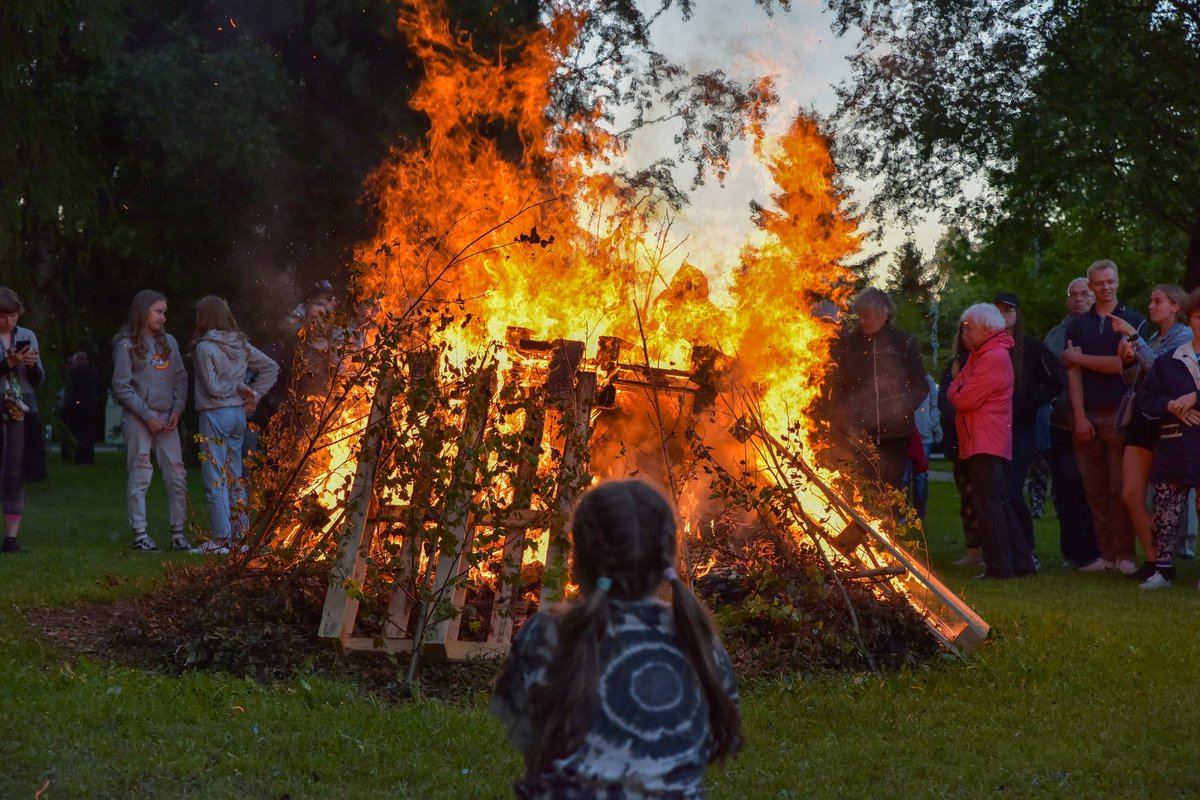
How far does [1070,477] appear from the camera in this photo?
11.4 m

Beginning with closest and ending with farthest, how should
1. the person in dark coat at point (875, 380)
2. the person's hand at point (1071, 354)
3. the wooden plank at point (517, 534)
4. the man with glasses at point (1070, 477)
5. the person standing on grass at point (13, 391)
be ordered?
1. the wooden plank at point (517, 534)
2. the person in dark coat at point (875, 380)
3. the person standing on grass at point (13, 391)
4. the person's hand at point (1071, 354)
5. the man with glasses at point (1070, 477)

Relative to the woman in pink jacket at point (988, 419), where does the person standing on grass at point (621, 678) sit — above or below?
below

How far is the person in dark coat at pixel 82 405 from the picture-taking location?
993 inches

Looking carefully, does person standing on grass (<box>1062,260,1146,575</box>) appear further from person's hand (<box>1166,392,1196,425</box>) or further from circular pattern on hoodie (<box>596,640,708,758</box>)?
circular pattern on hoodie (<box>596,640,708,758</box>)

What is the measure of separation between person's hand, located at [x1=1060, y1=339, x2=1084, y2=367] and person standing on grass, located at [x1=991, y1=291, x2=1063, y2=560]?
10 cm

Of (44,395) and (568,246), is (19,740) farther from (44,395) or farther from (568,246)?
(44,395)

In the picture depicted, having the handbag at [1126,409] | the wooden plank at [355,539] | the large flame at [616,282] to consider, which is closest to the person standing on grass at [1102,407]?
the handbag at [1126,409]

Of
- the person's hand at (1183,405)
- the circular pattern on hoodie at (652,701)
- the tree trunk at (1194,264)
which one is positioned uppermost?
the tree trunk at (1194,264)

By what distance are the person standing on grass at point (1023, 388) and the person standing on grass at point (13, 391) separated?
748cm

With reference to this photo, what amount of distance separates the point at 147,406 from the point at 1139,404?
7.48 metres

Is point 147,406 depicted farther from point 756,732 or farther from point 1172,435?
point 1172,435

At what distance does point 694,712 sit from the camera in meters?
3.22

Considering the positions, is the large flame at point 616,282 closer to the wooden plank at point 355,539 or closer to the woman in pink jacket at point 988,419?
the wooden plank at point 355,539

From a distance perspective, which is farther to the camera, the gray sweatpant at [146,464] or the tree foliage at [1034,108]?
the tree foliage at [1034,108]
